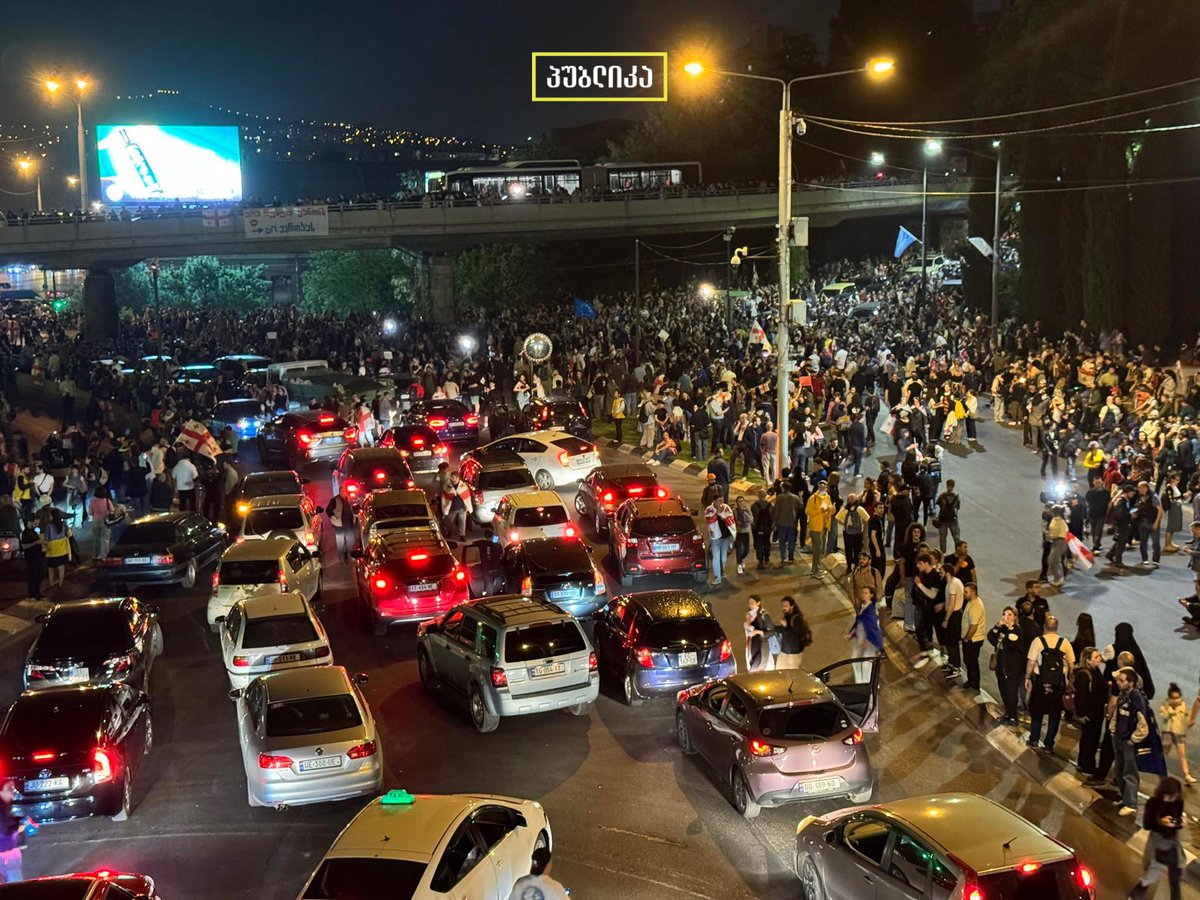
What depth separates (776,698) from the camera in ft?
37.8

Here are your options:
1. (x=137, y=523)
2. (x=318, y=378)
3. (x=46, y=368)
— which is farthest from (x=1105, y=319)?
(x=46, y=368)

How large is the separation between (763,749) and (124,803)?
6.48 meters

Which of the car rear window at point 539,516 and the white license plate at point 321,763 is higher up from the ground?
the car rear window at point 539,516

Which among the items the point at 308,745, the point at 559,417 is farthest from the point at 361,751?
the point at 559,417

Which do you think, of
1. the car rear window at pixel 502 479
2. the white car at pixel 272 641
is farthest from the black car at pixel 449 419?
the white car at pixel 272 641

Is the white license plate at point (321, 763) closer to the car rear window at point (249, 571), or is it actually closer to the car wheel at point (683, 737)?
the car wheel at point (683, 737)

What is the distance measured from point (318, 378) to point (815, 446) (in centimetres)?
2027

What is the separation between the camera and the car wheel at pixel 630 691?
1450 cm

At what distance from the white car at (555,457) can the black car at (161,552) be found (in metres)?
6.76

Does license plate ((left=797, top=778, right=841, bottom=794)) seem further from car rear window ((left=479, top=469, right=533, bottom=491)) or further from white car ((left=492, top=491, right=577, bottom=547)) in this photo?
car rear window ((left=479, top=469, right=533, bottom=491))

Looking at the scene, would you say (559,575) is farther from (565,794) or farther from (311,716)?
(311,716)

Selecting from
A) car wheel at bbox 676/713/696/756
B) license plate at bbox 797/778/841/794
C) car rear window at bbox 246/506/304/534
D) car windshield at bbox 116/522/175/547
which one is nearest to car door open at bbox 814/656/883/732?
license plate at bbox 797/778/841/794

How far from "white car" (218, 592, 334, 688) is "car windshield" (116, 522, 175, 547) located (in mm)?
5776

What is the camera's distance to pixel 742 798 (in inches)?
450
